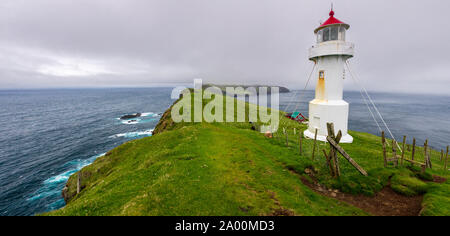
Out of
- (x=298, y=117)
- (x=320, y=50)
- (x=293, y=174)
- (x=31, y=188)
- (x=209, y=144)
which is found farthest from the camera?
(x=298, y=117)

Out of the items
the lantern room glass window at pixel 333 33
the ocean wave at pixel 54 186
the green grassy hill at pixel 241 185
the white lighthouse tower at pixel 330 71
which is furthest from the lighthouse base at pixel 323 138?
the ocean wave at pixel 54 186

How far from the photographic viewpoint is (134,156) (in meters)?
24.5

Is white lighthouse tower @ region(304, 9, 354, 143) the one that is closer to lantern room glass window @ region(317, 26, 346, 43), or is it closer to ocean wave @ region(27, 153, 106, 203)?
lantern room glass window @ region(317, 26, 346, 43)

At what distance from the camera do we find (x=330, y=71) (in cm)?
2459

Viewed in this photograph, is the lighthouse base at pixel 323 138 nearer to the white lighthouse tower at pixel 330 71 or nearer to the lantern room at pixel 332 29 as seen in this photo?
the white lighthouse tower at pixel 330 71

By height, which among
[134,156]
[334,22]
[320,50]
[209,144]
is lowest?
[134,156]

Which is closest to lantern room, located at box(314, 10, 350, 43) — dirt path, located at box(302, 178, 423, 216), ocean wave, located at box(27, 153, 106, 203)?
dirt path, located at box(302, 178, 423, 216)

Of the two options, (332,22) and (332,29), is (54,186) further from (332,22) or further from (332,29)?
(332,22)

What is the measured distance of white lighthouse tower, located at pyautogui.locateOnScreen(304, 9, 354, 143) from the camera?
77.0ft

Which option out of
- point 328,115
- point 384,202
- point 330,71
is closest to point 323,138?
point 328,115

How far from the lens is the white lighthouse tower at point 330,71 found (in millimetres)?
23484
